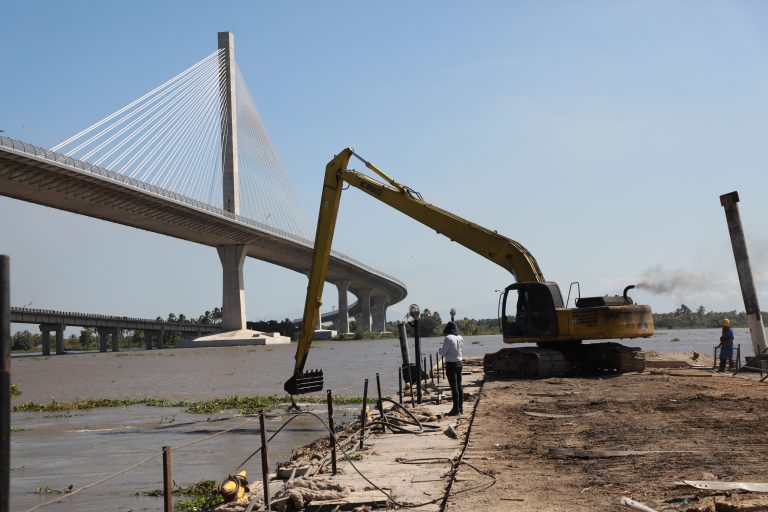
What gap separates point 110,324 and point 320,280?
98.9 m

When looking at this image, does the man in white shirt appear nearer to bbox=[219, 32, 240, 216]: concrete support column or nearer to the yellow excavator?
the yellow excavator

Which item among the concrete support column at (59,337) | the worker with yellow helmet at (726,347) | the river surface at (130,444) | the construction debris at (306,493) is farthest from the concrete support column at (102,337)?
the construction debris at (306,493)

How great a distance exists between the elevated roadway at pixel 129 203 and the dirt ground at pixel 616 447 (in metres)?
48.8

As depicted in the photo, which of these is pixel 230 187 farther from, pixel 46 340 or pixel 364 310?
pixel 364 310

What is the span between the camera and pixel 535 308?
81.0 ft

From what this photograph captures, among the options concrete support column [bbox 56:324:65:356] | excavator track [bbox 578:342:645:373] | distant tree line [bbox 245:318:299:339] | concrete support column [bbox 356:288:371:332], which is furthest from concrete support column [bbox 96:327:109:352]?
excavator track [bbox 578:342:645:373]

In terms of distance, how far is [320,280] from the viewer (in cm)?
2375

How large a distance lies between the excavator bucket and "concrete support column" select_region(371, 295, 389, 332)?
152 m

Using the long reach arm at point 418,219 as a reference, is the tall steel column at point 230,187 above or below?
above

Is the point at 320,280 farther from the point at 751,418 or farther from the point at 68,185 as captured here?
the point at 68,185

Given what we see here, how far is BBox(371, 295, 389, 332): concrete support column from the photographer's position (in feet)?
573

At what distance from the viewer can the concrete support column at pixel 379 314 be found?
175 m

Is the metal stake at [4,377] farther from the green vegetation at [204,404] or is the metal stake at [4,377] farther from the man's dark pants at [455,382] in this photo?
the green vegetation at [204,404]

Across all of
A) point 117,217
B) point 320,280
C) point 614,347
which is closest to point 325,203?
point 320,280
